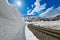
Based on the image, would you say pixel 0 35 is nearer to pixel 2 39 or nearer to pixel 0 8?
pixel 2 39

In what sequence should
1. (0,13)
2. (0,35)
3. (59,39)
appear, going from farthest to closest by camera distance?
(59,39)
(0,13)
(0,35)

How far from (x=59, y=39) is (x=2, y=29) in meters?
2.37

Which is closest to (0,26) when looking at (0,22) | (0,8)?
(0,22)

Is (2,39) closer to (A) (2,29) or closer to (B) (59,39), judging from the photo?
(A) (2,29)

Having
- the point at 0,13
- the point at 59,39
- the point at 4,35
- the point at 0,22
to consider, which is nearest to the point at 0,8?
the point at 0,13

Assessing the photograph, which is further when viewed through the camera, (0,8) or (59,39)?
(59,39)

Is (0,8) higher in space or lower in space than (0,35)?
higher

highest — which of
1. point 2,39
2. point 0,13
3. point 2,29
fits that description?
point 0,13

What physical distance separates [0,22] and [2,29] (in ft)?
0.55

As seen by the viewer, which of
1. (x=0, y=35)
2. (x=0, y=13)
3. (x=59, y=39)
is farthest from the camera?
(x=59, y=39)

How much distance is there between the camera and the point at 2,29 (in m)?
2.16

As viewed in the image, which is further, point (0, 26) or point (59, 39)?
point (59, 39)

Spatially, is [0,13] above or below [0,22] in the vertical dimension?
above

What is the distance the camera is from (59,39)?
12.3ft
